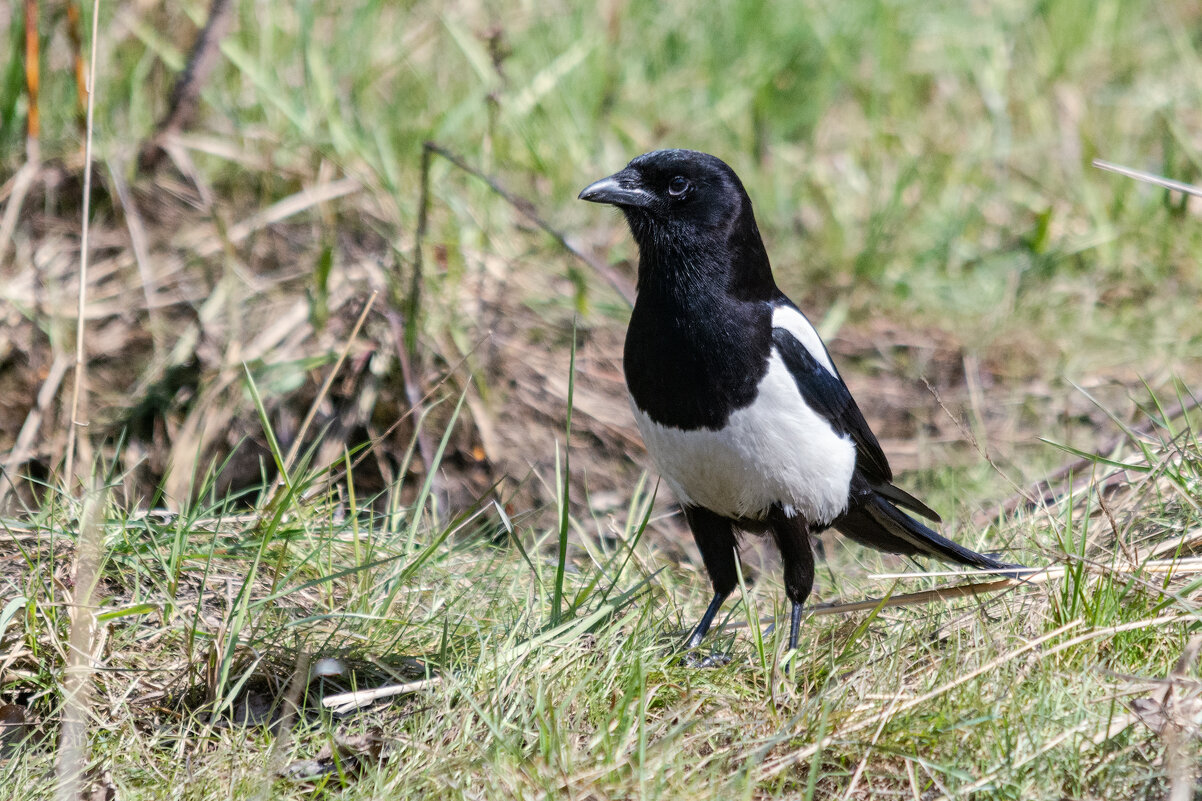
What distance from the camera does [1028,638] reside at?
7.43ft

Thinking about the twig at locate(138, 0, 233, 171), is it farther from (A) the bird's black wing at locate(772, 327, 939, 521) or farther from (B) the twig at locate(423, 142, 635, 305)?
(A) the bird's black wing at locate(772, 327, 939, 521)

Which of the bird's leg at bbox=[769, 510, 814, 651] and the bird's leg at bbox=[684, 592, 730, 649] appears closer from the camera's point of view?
the bird's leg at bbox=[684, 592, 730, 649]

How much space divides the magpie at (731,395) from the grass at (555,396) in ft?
0.62

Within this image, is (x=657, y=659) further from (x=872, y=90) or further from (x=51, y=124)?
(x=872, y=90)

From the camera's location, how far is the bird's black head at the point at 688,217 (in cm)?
279

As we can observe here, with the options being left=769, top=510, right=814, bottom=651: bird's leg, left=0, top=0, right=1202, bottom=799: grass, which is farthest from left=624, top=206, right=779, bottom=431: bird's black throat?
left=769, top=510, right=814, bottom=651: bird's leg

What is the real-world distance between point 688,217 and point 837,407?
21.8 inches

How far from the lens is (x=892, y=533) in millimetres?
3074

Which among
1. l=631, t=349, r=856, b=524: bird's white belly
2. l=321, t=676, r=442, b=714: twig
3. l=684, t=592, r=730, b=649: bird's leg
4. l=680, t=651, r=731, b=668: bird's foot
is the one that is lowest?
l=684, t=592, r=730, b=649: bird's leg

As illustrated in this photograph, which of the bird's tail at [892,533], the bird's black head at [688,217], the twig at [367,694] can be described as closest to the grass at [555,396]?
the twig at [367,694]

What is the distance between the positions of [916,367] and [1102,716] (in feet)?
9.04

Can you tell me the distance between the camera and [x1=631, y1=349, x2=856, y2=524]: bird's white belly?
8.64 ft

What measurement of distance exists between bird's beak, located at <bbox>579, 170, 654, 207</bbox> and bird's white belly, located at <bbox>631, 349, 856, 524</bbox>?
49cm

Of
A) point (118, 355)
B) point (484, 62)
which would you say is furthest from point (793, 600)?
point (484, 62)
